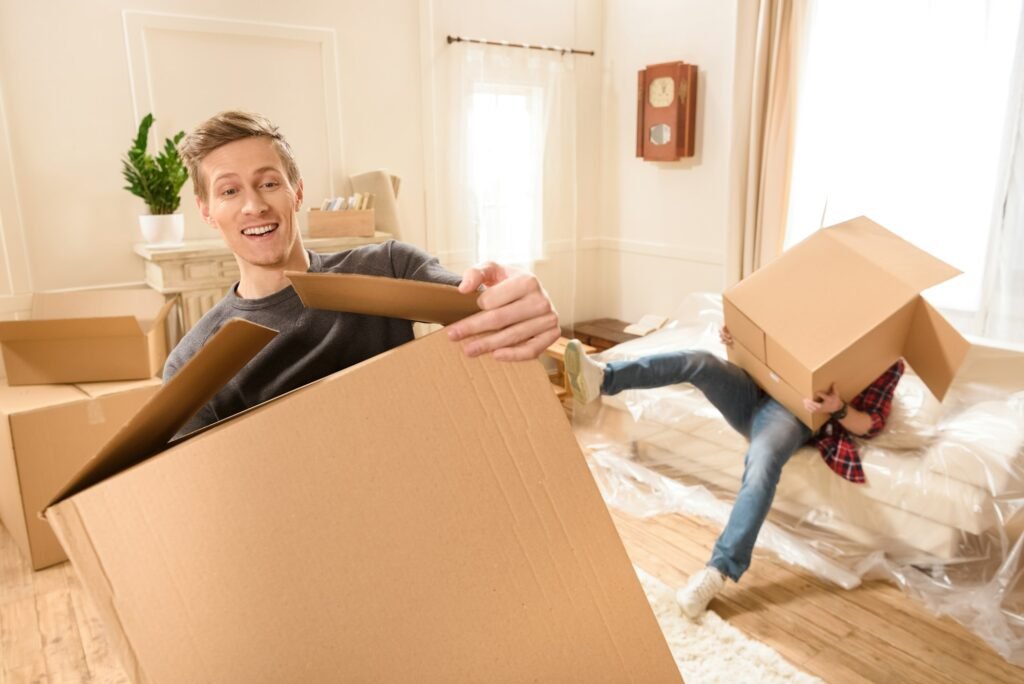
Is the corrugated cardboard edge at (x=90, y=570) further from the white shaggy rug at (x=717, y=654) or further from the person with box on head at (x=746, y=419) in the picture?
the person with box on head at (x=746, y=419)

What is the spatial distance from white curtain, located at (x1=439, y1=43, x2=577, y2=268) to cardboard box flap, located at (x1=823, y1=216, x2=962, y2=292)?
2033 mm

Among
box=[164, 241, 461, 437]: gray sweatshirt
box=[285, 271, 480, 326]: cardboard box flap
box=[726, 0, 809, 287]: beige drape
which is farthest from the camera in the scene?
box=[726, 0, 809, 287]: beige drape

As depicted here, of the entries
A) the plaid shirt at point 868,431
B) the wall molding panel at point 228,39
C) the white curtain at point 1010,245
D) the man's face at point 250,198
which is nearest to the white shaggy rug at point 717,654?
the plaid shirt at point 868,431

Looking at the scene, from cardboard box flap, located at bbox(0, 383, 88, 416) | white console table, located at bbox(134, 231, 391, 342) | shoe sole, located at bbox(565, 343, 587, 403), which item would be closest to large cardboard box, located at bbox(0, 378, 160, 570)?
cardboard box flap, located at bbox(0, 383, 88, 416)

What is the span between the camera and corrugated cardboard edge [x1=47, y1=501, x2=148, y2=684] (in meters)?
0.51

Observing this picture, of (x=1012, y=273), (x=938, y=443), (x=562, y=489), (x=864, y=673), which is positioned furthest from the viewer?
(x=1012, y=273)

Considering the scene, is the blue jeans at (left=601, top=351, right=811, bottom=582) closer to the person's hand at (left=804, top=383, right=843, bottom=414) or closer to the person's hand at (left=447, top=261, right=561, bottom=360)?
the person's hand at (left=804, top=383, right=843, bottom=414)

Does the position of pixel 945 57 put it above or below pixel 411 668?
above

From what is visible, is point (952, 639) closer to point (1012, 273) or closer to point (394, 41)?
point (1012, 273)

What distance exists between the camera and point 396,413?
0.59 m

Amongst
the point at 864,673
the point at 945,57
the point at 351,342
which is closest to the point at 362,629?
the point at 351,342

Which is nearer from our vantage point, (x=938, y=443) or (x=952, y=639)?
(x=952, y=639)

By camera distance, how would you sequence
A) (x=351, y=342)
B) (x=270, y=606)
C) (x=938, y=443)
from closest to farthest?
(x=270, y=606) < (x=351, y=342) < (x=938, y=443)

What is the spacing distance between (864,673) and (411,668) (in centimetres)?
167
